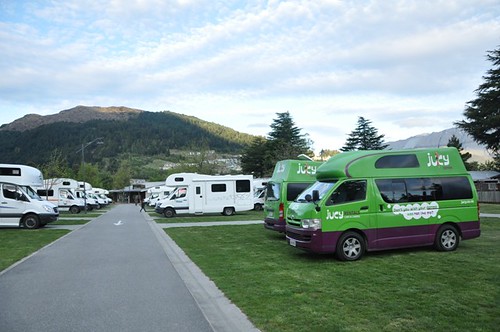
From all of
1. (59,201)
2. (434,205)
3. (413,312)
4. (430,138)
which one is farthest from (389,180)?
(430,138)

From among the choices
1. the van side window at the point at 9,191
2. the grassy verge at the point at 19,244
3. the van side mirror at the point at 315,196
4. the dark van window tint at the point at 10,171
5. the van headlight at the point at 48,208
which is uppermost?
the dark van window tint at the point at 10,171

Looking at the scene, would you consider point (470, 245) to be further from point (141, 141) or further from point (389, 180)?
point (141, 141)

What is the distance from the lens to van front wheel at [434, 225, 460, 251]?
11.0m

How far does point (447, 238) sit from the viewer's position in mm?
11117

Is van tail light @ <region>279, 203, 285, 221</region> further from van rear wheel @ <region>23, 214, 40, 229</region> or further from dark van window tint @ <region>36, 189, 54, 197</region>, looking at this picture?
dark van window tint @ <region>36, 189, 54, 197</region>

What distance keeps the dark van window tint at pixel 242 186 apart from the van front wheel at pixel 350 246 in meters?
20.4

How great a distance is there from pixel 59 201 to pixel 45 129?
425 ft

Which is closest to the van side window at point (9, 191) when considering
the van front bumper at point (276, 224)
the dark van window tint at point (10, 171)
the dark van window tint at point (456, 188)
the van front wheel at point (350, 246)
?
the dark van window tint at point (10, 171)

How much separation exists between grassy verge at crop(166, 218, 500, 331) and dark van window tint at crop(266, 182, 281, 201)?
338 cm

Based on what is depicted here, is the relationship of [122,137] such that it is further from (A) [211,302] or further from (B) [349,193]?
(A) [211,302]

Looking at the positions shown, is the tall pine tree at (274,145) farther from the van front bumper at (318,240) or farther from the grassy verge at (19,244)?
the van front bumper at (318,240)

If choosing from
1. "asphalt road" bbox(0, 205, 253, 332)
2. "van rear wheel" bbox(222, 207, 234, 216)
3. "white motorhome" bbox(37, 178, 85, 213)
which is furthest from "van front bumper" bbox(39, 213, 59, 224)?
"white motorhome" bbox(37, 178, 85, 213)

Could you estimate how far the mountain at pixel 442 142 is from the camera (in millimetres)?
54656

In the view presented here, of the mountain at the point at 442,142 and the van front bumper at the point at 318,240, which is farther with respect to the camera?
the mountain at the point at 442,142
